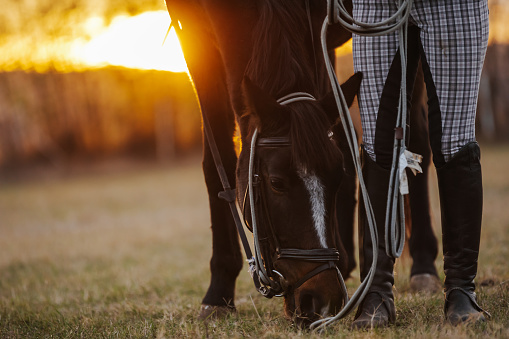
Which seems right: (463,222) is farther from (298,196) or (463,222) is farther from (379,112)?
(298,196)

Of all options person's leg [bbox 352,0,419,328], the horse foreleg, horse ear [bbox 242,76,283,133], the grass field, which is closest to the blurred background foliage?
the grass field

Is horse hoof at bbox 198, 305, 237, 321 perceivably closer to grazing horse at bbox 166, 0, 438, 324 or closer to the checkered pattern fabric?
grazing horse at bbox 166, 0, 438, 324

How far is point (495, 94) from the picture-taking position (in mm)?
22906

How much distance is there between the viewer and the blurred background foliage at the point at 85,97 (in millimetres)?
19562

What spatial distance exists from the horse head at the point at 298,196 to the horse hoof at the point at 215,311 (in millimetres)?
710

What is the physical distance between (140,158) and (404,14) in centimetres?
2269

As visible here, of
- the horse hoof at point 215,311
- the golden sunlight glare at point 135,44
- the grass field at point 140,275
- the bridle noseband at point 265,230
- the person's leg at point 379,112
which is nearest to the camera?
the bridle noseband at point 265,230

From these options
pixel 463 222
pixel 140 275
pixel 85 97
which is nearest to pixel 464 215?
pixel 463 222

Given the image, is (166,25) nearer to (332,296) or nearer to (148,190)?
(332,296)

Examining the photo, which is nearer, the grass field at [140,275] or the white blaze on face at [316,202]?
the white blaze on face at [316,202]

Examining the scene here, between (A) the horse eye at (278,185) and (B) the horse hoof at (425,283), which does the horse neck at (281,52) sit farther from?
(B) the horse hoof at (425,283)

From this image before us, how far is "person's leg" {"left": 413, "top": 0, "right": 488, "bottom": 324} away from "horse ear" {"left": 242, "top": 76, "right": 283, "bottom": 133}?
2.37ft

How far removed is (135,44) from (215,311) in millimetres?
9545

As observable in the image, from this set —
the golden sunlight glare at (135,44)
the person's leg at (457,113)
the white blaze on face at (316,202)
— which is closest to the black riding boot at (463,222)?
the person's leg at (457,113)
